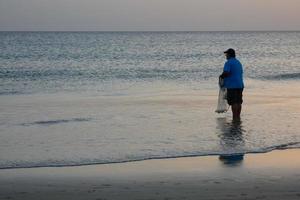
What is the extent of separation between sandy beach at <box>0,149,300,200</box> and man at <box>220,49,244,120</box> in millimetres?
3940

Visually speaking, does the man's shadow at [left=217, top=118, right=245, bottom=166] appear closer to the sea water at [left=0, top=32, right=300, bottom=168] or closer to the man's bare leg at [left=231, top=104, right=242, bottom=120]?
the sea water at [left=0, top=32, right=300, bottom=168]

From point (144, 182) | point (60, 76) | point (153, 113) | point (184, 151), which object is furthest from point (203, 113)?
point (60, 76)

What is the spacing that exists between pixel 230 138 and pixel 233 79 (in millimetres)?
2458

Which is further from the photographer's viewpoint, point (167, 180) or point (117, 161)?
point (117, 161)

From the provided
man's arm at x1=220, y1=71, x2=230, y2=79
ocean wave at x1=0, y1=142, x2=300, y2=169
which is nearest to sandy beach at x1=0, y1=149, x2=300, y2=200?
ocean wave at x1=0, y1=142, x2=300, y2=169

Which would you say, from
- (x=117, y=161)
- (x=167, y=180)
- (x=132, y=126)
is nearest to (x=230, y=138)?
(x=132, y=126)

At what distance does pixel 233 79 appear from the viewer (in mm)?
12492

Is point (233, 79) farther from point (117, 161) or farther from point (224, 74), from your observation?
point (117, 161)

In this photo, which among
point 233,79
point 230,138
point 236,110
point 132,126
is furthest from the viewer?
point 236,110

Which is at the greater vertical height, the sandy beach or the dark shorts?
the dark shorts

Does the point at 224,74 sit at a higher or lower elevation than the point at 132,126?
higher

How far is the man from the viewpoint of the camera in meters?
12.4

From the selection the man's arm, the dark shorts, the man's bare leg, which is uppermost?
the man's arm

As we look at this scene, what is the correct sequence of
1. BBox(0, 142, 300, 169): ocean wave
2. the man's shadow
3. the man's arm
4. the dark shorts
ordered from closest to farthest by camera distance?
BBox(0, 142, 300, 169): ocean wave → the man's shadow → the man's arm → the dark shorts
